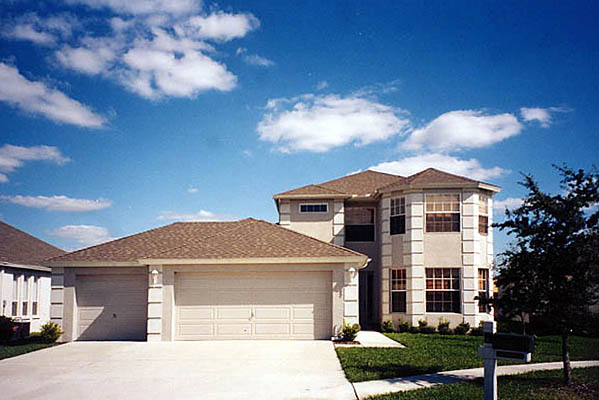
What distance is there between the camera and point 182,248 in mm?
18297

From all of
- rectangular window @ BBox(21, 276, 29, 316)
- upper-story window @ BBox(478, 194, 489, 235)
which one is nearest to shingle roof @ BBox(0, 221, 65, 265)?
rectangular window @ BBox(21, 276, 29, 316)

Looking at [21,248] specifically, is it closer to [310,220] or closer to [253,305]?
[310,220]

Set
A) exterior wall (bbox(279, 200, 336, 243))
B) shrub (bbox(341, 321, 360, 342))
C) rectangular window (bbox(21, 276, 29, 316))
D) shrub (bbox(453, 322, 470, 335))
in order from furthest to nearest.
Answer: rectangular window (bbox(21, 276, 29, 316)) → exterior wall (bbox(279, 200, 336, 243)) → shrub (bbox(453, 322, 470, 335)) → shrub (bbox(341, 321, 360, 342))

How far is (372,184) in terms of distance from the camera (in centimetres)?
2572

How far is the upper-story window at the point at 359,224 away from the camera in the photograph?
24.2 meters

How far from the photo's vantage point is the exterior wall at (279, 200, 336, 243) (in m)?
23.9

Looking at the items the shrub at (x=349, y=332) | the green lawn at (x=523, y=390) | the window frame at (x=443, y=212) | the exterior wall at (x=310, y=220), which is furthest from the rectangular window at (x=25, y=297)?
the green lawn at (x=523, y=390)

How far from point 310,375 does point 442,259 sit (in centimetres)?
1139

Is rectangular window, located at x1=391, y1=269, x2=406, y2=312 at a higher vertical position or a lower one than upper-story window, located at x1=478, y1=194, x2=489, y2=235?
lower

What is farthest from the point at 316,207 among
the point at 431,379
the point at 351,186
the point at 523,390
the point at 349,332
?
the point at 523,390

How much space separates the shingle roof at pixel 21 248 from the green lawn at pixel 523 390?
20.3 meters

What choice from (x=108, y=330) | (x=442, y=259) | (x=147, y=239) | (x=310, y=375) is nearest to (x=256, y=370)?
(x=310, y=375)

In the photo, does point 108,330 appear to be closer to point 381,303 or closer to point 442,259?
point 381,303

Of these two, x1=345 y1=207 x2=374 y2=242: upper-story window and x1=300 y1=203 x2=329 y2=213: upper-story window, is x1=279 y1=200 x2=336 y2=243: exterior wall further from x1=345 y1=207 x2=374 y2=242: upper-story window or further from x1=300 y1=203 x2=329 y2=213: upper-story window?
x1=345 y1=207 x2=374 y2=242: upper-story window
